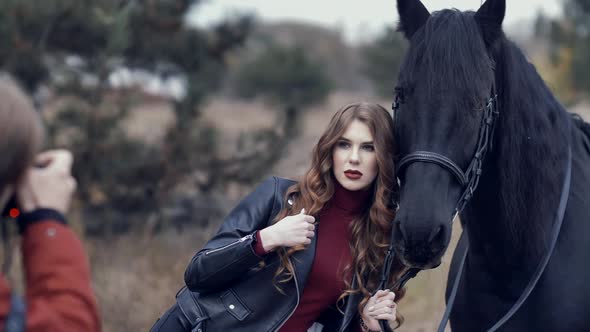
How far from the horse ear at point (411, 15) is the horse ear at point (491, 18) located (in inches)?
8.4

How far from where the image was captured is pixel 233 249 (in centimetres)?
289

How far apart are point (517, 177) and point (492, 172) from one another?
96 millimetres

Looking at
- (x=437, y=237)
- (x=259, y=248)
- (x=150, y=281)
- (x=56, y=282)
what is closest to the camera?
(x=56, y=282)

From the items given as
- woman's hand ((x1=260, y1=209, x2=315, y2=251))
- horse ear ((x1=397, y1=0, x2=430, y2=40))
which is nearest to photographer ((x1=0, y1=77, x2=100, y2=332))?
woman's hand ((x1=260, y1=209, x2=315, y2=251))

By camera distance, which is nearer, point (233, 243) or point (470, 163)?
point (470, 163)

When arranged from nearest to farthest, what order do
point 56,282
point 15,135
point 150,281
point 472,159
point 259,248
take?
point 15,135 < point 56,282 < point 472,159 < point 259,248 < point 150,281

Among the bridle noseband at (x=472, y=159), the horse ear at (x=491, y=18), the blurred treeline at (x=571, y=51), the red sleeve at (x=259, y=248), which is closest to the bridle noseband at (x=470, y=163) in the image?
the bridle noseband at (x=472, y=159)

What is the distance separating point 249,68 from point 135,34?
9780 millimetres

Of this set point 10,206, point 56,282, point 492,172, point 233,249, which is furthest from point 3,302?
point 492,172

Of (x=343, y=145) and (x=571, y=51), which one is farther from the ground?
(x=571, y=51)

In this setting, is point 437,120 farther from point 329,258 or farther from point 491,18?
point 329,258

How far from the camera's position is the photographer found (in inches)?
63.6

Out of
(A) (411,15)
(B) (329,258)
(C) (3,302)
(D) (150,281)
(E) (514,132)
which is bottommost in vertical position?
(D) (150,281)

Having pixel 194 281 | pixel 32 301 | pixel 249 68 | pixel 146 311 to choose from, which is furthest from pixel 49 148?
pixel 249 68
